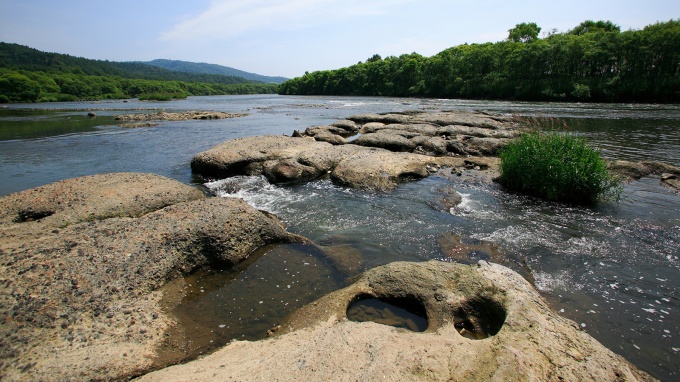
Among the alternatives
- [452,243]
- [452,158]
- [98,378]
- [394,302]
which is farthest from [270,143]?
[98,378]

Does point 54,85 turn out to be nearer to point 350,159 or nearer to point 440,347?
point 350,159

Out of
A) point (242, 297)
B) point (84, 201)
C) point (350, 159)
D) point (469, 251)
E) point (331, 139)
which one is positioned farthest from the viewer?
point (331, 139)

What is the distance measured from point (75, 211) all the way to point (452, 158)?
45.8 feet

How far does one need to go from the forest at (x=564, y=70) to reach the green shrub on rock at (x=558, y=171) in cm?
5941

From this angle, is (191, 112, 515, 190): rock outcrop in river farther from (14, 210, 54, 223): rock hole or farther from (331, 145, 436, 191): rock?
(14, 210, 54, 223): rock hole

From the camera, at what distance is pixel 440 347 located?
3812 mm

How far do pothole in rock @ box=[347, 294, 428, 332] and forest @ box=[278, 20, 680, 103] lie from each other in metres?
68.2

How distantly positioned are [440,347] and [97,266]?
4.98m

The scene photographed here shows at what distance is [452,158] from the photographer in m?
16.0

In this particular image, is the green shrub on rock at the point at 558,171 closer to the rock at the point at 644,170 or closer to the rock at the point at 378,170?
the rock at the point at 644,170

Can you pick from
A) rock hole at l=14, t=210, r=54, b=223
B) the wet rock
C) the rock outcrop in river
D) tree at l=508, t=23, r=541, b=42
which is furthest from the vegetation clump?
tree at l=508, t=23, r=541, b=42

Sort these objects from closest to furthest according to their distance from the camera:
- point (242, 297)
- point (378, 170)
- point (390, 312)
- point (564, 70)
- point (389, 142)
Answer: point (390, 312), point (242, 297), point (378, 170), point (389, 142), point (564, 70)

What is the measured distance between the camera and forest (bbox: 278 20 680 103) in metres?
56.4

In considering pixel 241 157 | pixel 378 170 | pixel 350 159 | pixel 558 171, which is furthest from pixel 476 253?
pixel 241 157
